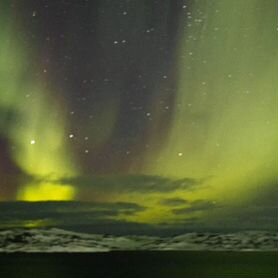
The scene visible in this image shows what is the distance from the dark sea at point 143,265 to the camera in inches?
311

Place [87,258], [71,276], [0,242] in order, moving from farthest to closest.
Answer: [87,258] → [0,242] → [71,276]

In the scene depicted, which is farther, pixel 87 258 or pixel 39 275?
pixel 87 258

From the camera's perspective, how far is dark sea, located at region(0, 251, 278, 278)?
7.90 meters

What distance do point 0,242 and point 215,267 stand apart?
2.84 m

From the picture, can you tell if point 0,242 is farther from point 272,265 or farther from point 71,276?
point 272,265

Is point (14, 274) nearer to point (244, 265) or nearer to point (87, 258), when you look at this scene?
point (87, 258)

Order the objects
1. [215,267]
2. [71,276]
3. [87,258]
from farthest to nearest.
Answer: [87,258], [215,267], [71,276]

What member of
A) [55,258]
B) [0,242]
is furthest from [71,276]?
[55,258]

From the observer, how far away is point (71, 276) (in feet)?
25.4

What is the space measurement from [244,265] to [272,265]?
71cm

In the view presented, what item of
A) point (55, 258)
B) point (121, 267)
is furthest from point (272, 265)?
point (55, 258)

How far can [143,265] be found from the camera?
990cm

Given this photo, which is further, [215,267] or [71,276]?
[215,267]

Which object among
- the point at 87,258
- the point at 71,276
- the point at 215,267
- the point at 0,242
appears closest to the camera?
the point at 71,276
